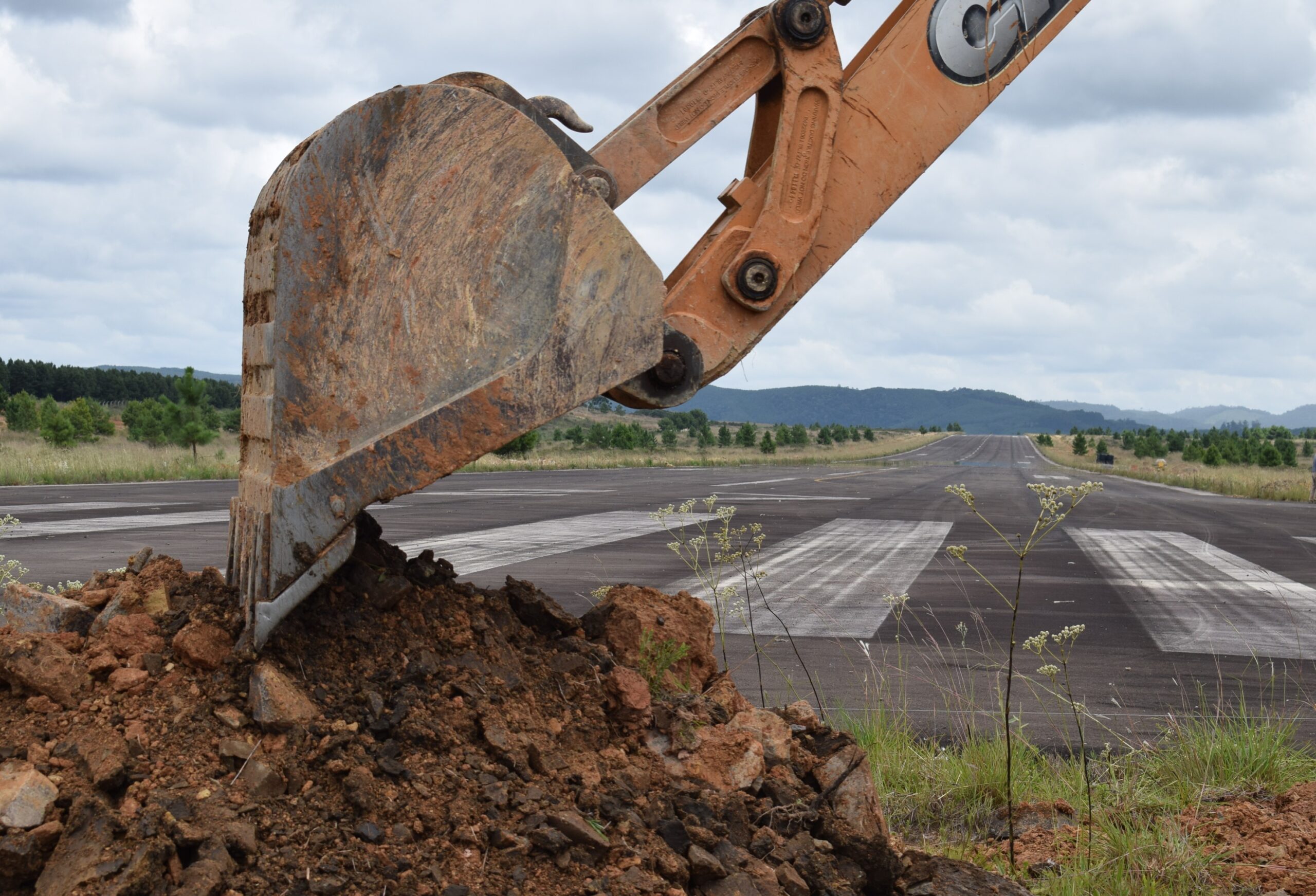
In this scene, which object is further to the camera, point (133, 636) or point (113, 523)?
point (113, 523)

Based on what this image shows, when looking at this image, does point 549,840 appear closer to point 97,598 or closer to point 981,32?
point 97,598

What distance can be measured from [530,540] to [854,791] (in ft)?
36.5

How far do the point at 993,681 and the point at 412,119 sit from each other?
530 cm

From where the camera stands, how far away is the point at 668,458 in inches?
2185

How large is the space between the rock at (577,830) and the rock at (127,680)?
116 cm

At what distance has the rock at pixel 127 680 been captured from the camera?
8.97 feet

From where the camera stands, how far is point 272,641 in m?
2.85

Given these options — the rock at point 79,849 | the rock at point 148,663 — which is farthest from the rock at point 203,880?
the rock at point 148,663

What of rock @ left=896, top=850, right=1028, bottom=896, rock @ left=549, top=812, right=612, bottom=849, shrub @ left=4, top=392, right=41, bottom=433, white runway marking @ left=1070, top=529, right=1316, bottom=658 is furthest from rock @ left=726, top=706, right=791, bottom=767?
shrub @ left=4, top=392, right=41, bottom=433

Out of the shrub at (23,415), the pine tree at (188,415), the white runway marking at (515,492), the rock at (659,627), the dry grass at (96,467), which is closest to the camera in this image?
the rock at (659,627)

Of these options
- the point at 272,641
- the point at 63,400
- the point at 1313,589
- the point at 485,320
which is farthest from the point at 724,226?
the point at 63,400

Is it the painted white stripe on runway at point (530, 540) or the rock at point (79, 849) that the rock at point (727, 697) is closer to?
the rock at point (79, 849)

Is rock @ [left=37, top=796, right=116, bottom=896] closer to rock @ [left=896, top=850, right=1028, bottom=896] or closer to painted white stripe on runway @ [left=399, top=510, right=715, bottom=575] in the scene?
rock @ [left=896, top=850, right=1028, bottom=896]

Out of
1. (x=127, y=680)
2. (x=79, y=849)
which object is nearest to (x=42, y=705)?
(x=127, y=680)
